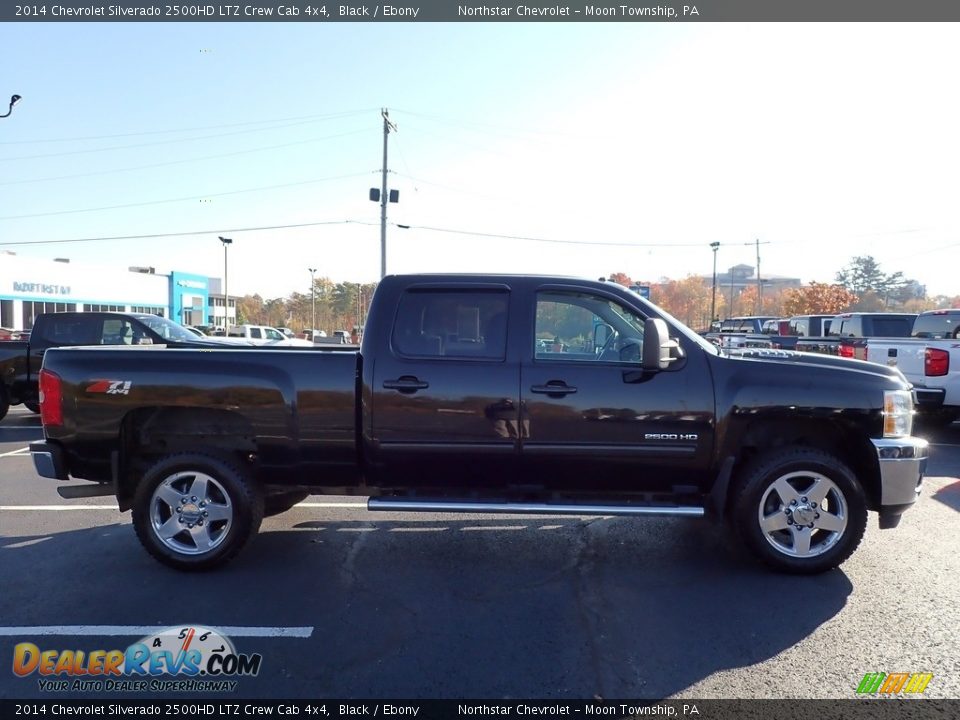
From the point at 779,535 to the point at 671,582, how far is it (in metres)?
0.86

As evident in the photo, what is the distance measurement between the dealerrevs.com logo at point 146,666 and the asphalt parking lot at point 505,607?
2.7 inches

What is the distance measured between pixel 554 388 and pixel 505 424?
0.42 meters

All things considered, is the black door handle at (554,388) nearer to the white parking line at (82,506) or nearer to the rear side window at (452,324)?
the rear side window at (452,324)

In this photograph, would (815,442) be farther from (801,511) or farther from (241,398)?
(241,398)

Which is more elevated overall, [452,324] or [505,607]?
[452,324]

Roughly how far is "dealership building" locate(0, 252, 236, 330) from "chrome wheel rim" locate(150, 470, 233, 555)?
103 feet

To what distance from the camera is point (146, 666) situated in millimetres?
3203

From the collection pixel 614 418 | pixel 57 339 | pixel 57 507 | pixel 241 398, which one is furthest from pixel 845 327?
pixel 57 339

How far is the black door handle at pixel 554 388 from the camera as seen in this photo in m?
4.23

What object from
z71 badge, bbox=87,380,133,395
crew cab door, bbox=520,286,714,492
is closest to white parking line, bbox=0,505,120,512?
z71 badge, bbox=87,380,133,395

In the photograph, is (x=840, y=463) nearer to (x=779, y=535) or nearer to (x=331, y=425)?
(x=779, y=535)

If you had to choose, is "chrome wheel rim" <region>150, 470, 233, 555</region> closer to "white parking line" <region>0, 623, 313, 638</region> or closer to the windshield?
"white parking line" <region>0, 623, 313, 638</region>

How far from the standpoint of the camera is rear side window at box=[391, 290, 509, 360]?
4.38 meters

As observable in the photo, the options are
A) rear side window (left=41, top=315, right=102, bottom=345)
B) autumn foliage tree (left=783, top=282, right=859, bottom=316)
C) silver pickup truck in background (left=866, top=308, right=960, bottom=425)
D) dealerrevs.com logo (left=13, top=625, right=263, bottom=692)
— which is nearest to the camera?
dealerrevs.com logo (left=13, top=625, right=263, bottom=692)
